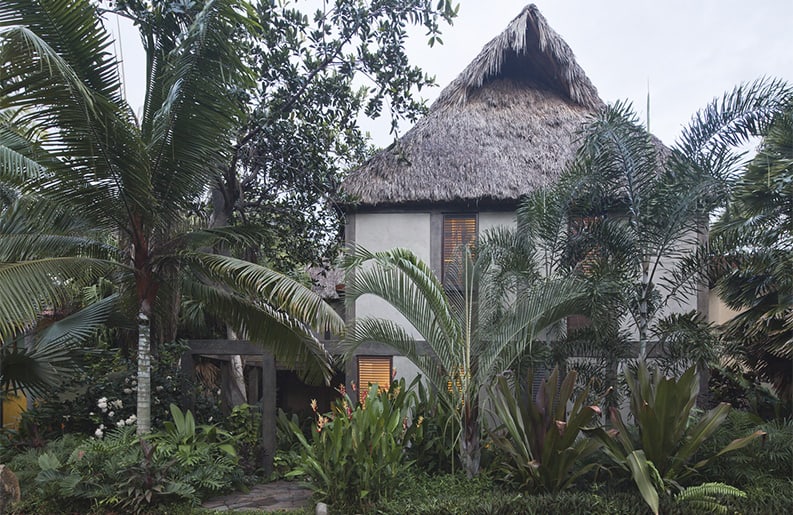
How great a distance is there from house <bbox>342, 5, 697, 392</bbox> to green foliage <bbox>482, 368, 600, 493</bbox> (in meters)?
2.27

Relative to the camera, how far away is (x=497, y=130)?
9.45 m

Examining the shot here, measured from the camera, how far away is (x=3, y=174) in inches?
222

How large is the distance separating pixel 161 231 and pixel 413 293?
2.65m

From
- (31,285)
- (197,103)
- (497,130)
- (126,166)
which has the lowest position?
(31,285)

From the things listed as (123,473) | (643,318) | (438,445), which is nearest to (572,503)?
(438,445)

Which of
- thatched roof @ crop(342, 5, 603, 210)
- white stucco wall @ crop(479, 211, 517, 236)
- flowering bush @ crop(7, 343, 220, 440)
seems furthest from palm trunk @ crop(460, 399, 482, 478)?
flowering bush @ crop(7, 343, 220, 440)

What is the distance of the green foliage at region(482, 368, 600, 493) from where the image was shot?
17.9ft

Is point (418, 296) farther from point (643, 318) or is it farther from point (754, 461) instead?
point (754, 461)

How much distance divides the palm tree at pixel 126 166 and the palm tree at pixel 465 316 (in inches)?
30.3

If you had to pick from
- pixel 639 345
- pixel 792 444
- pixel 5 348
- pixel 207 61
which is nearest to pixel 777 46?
pixel 639 345

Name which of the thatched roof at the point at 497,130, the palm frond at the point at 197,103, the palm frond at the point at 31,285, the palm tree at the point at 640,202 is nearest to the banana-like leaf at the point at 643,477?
the palm tree at the point at 640,202

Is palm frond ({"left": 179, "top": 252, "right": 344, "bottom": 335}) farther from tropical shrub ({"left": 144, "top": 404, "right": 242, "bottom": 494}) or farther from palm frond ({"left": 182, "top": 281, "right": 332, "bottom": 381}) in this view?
tropical shrub ({"left": 144, "top": 404, "right": 242, "bottom": 494})

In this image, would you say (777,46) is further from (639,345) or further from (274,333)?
(274,333)

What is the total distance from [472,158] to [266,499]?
5370 millimetres
